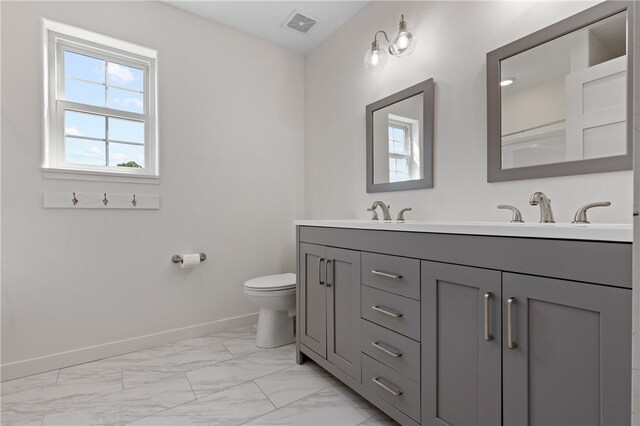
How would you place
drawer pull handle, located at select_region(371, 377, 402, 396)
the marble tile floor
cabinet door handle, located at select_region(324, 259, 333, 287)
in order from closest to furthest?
1. drawer pull handle, located at select_region(371, 377, 402, 396)
2. the marble tile floor
3. cabinet door handle, located at select_region(324, 259, 333, 287)

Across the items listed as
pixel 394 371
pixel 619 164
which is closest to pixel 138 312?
pixel 394 371

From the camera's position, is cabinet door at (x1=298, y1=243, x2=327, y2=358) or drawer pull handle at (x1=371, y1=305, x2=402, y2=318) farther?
cabinet door at (x1=298, y1=243, x2=327, y2=358)

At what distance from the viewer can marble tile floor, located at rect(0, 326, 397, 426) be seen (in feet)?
4.85

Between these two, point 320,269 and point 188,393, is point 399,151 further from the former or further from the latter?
point 188,393

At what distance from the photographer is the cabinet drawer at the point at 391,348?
126 centimetres

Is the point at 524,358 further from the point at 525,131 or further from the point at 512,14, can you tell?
the point at 512,14

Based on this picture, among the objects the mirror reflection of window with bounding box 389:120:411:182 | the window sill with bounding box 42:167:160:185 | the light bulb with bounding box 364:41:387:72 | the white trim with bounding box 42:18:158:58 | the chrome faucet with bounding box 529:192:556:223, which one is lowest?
the chrome faucet with bounding box 529:192:556:223

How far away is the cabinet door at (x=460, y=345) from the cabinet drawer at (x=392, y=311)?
0.05 metres

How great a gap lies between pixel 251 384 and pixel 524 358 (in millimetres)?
1399

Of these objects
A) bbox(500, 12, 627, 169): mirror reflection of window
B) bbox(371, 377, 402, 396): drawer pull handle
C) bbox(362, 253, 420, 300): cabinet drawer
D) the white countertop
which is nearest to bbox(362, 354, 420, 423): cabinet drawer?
bbox(371, 377, 402, 396): drawer pull handle

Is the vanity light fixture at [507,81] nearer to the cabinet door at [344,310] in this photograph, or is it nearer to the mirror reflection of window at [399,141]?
the mirror reflection of window at [399,141]

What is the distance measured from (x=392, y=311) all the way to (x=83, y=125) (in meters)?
2.31

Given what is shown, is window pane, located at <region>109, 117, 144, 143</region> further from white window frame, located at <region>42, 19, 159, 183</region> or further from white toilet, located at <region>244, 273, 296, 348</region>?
white toilet, located at <region>244, 273, 296, 348</region>

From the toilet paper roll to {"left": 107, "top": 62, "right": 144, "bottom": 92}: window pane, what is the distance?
129 centimetres
